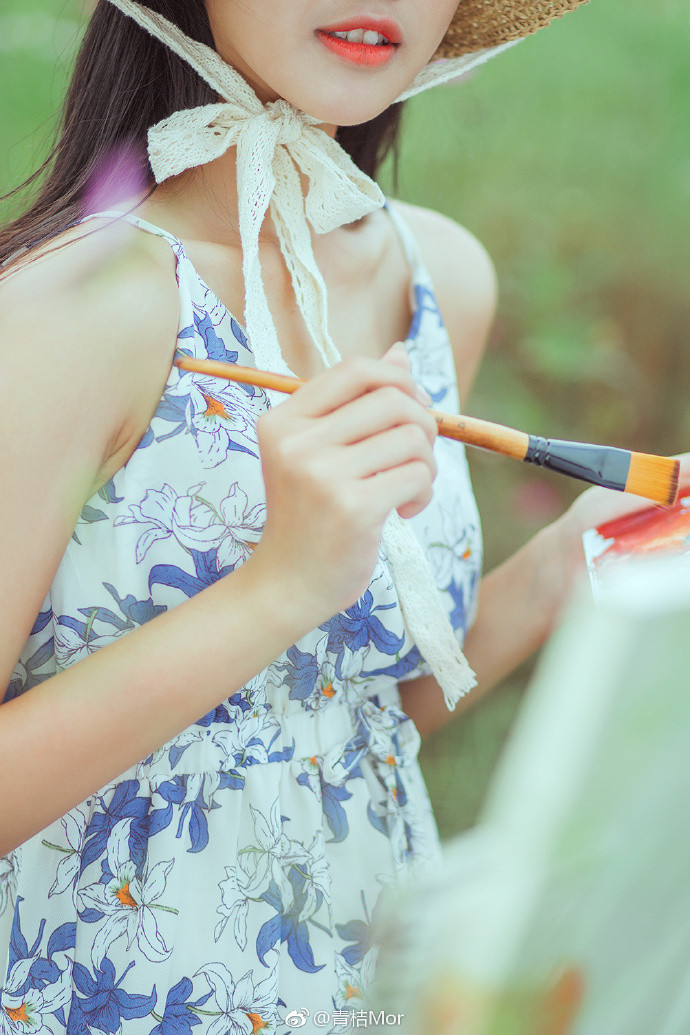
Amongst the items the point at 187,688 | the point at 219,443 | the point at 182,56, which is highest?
the point at 182,56

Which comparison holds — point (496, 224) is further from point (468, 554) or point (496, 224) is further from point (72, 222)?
point (72, 222)

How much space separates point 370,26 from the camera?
0.76 metres

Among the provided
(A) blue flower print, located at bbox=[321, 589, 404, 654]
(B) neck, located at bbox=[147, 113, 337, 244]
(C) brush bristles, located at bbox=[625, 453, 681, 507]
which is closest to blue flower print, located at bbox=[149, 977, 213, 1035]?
(A) blue flower print, located at bbox=[321, 589, 404, 654]

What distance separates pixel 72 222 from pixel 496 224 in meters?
1.40

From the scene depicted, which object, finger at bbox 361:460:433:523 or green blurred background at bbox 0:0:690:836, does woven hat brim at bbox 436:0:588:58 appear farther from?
green blurred background at bbox 0:0:690:836

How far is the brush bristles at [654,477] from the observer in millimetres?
688

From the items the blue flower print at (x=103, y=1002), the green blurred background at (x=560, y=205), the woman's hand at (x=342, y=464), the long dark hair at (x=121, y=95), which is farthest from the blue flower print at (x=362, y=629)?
the green blurred background at (x=560, y=205)

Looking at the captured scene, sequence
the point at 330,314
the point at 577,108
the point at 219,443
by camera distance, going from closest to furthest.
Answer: the point at 219,443 < the point at 330,314 < the point at 577,108

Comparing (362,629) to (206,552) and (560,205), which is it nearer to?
(206,552)

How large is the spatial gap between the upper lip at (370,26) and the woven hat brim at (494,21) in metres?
0.26

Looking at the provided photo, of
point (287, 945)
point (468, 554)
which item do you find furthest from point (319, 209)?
point (287, 945)

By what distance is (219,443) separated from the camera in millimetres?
756

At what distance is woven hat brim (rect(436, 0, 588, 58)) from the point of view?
38.1 inches

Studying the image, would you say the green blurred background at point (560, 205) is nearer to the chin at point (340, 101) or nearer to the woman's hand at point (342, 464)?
the chin at point (340, 101)
